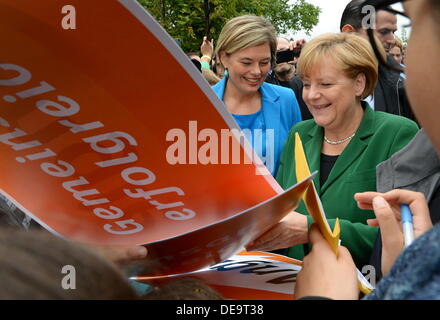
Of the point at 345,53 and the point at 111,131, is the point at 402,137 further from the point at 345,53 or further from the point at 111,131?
the point at 111,131

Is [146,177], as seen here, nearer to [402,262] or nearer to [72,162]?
[72,162]

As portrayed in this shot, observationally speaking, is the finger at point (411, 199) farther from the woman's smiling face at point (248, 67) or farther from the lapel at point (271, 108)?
the woman's smiling face at point (248, 67)

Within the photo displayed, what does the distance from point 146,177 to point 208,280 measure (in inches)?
9.3

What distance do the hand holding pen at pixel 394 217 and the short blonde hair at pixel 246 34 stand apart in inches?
71.9

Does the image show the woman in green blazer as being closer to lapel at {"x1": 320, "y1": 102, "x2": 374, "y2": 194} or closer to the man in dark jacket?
lapel at {"x1": 320, "y1": 102, "x2": 374, "y2": 194}

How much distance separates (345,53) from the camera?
196cm

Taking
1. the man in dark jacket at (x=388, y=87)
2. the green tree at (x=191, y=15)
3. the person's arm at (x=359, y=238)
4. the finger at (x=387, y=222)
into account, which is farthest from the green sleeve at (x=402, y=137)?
the green tree at (x=191, y=15)

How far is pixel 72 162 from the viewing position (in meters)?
0.92

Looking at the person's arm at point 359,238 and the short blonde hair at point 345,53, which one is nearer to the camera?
the person's arm at point 359,238

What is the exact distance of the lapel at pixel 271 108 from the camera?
2.65 metres

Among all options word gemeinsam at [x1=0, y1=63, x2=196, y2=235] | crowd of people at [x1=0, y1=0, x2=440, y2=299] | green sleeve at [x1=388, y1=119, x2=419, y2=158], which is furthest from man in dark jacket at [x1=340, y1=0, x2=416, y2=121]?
word gemeinsam at [x1=0, y1=63, x2=196, y2=235]

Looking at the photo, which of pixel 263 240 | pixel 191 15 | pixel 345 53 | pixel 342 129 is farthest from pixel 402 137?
pixel 191 15
